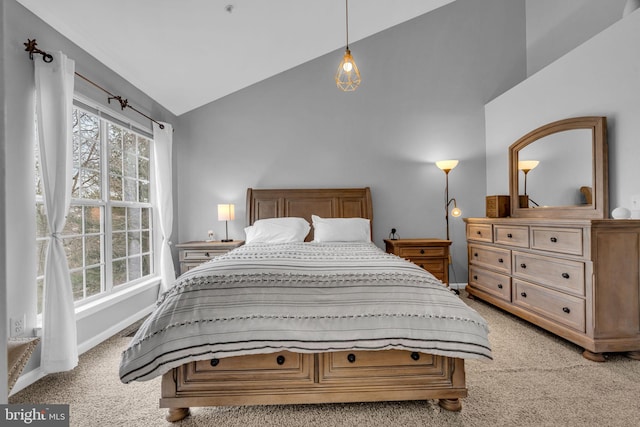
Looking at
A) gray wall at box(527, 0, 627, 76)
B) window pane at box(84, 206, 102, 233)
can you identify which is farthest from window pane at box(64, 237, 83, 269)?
gray wall at box(527, 0, 627, 76)

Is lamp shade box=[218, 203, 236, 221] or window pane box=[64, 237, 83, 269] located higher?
lamp shade box=[218, 203, 236, 221]

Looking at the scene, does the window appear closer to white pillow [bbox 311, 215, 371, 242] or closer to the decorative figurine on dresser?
white pillow [bbox 311, 215, 371, 242]

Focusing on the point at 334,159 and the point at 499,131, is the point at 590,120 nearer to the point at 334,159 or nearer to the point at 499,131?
the point at 499,131

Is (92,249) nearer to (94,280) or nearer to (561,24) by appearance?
(94,280)

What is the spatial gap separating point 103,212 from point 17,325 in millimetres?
1203

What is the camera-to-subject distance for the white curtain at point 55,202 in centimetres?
209

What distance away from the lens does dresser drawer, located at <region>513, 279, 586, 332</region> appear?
2359 mm

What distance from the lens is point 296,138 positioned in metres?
4.25

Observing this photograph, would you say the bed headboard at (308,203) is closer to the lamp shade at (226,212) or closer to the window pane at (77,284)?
the lamp shade at (226,212)

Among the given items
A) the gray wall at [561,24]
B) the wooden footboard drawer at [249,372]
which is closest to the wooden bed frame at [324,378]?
the wooden footboard drawer at [249,372]

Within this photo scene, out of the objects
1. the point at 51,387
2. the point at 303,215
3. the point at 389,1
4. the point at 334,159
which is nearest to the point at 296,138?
the point at 334,159

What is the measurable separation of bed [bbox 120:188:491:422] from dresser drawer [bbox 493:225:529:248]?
5.53ft

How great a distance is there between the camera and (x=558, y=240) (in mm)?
2559

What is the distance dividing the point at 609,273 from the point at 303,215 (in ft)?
9.79
